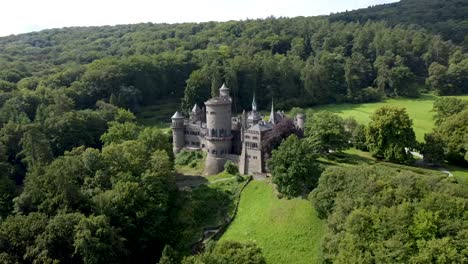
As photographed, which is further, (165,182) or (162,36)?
(162,36)

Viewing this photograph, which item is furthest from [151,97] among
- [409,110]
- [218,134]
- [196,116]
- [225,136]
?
[409,110]

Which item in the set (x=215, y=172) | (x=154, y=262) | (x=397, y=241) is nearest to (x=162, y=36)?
(x=215, y=172)

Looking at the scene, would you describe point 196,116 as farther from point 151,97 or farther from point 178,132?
point 151,97

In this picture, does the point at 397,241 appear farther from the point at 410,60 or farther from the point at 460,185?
the point at 410,60

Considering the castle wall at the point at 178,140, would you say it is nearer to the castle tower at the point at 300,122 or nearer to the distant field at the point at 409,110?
the castle tower at the point at 300,122

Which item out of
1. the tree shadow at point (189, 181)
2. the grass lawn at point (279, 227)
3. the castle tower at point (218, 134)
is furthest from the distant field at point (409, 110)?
the tree shadow at point (189, 181)

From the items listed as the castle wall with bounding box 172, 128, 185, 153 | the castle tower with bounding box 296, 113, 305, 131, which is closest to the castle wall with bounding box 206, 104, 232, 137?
the castle wall with bounding box 172, 128, 185, 153
